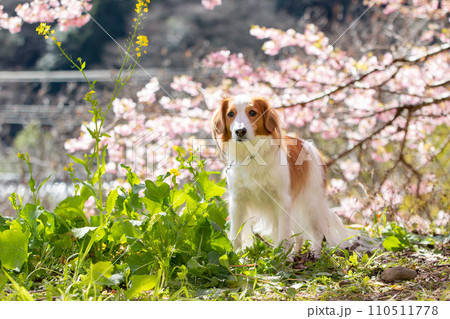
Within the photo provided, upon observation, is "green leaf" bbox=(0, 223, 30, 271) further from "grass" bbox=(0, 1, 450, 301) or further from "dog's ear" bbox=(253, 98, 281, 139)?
"dog's ear" bbox=(253, 98, 281, 139)

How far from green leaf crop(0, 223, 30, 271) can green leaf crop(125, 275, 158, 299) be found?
53 cm

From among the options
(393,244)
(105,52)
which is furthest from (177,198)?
(105,52)

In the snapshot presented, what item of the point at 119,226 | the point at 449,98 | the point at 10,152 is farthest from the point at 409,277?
the point at 10,152

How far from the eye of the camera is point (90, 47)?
980 cm

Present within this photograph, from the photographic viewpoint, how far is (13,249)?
2.05 metres

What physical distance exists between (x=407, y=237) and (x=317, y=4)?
8.45 m

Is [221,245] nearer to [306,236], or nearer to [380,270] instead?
[380,270]

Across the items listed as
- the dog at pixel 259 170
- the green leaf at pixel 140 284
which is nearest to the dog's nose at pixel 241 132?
the dog at pixel 259 170

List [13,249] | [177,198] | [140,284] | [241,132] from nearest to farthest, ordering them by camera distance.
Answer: [140,284], [13,249], [177,198], [241,132]

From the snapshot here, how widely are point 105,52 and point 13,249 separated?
9.03m

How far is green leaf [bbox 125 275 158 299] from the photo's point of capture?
6.06 feet

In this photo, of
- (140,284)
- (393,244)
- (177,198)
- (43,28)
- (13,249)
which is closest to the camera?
(140,284)

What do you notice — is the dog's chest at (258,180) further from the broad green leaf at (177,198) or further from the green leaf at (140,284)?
the green leaf at (140,284)

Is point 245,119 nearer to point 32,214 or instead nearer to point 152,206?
point 152,206
